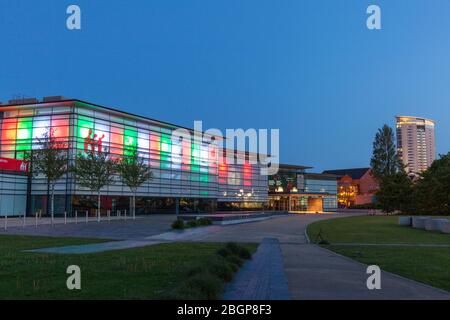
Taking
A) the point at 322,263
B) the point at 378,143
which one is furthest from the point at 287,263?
the point at 378,143

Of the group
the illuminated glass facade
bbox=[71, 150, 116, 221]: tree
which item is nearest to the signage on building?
bbox=[71, 150, 116, 221]: tree

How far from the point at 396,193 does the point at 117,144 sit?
41.2 metres

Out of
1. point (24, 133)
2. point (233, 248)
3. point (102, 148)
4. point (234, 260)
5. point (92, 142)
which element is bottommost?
Answer: point (234, 260)

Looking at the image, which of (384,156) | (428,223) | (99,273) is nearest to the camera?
(99,273)

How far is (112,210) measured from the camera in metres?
59.3

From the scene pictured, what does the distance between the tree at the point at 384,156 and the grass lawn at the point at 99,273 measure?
2897 inches

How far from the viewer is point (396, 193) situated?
2640 inches

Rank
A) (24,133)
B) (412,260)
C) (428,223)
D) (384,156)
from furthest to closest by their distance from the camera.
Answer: (384,156) < (24,133) < (428,223) < (412,260)

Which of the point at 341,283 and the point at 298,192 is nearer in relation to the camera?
the point at 341,283

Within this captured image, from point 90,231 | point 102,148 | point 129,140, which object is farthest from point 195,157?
point 90,231

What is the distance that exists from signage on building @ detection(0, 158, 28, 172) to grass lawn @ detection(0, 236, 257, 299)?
123 feet

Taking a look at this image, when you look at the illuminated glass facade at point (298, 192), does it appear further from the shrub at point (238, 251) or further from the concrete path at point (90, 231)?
the shrub at point (238, 251)

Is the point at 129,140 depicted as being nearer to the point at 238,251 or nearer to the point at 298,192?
the point at 238,251
